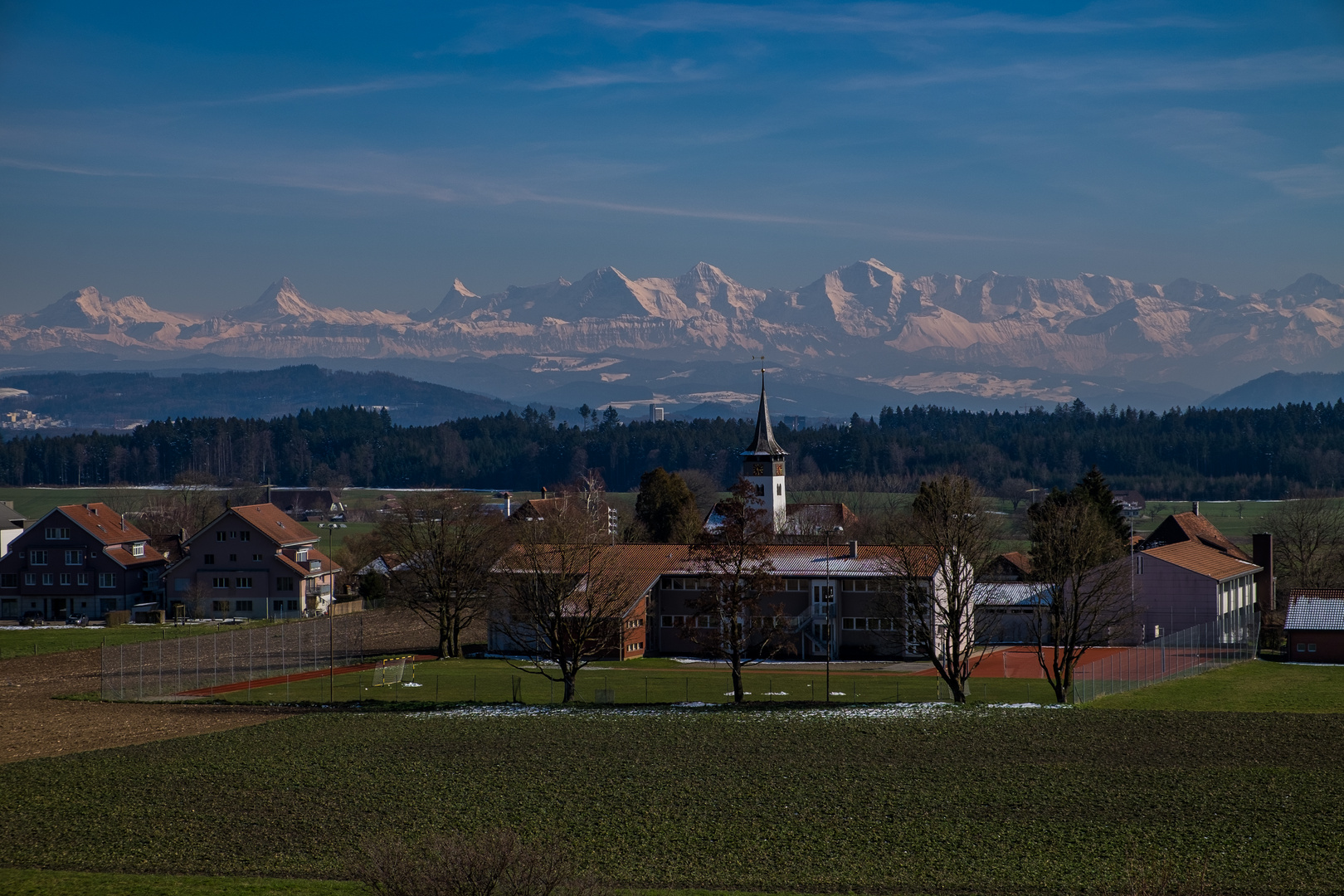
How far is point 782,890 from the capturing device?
20969 mm

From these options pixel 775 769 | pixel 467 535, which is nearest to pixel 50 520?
pixel 467 535

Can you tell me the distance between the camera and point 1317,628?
181ft

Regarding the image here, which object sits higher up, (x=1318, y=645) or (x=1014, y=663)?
(x=1318, y=645)

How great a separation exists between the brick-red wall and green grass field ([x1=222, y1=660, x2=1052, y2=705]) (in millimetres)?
13883

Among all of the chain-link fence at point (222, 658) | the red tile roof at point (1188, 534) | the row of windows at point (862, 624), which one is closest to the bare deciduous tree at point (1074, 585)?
the red tile roof at point (1188, 534)

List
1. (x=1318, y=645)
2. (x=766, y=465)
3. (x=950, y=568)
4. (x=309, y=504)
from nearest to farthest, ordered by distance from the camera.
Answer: (x=950, y=568), (x=1318, y=645), (x=766, y=465), (x=309, y=504)

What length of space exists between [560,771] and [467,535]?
A: 2840cm

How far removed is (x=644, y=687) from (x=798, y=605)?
13519 millimetres

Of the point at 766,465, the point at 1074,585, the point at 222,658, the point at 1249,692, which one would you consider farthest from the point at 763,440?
the point at 1249,692

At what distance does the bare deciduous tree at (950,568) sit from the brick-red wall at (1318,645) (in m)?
16.0

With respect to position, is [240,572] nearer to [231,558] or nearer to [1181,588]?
[231,558]

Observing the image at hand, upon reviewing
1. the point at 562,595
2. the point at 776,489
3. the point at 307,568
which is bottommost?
the point at 307,568

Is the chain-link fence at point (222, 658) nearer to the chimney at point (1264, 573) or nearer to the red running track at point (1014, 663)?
the red running track at point (1014, 663)

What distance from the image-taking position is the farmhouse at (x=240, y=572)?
244 feet
